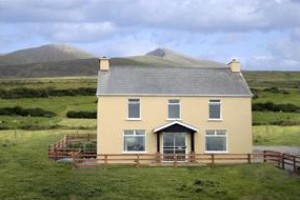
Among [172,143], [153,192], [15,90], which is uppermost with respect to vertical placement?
[15,90]

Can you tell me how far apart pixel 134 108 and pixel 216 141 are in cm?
684

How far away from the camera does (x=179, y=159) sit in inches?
1833

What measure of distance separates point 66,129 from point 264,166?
3672 centimetres

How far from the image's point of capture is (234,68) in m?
52.1

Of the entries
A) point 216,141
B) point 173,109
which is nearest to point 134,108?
point 173,109

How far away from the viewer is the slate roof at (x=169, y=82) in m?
48.2

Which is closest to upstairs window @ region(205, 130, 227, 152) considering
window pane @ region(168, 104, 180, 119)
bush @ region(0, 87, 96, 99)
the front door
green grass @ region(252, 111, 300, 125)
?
the front door

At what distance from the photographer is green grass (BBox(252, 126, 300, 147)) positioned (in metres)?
63.3

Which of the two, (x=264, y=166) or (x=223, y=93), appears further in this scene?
(x=223, y=93)

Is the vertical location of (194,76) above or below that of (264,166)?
above

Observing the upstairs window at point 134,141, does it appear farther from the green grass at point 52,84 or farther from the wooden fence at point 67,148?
the green grass at point 52,84

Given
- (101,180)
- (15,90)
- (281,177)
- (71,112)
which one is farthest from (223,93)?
(15,90)

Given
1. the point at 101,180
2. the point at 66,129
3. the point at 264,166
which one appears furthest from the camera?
the point at 66,129

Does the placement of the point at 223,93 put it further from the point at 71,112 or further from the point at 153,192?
the point at 71,112
